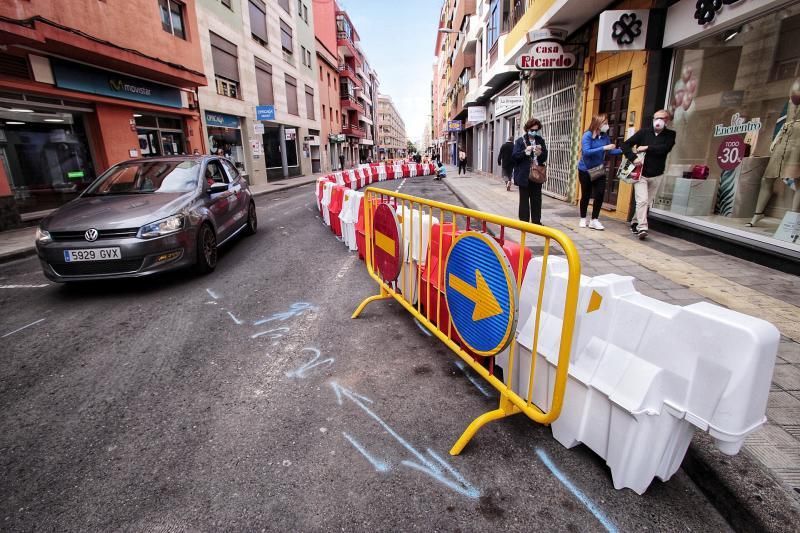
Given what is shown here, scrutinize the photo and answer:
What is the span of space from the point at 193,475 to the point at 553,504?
182cm

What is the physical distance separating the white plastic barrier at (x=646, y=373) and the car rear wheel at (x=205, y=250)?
182 inches

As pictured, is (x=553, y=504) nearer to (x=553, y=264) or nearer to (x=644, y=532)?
(x=644, y=532)

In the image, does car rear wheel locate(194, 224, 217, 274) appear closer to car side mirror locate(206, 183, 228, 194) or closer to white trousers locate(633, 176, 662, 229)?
car side mirror locate(206, 183, 228, 194)

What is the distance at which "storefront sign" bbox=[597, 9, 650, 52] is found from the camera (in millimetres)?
6980

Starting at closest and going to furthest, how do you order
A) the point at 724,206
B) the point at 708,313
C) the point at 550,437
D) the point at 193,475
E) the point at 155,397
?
the point at 708,313, the point at 193,475, the point at 550,437, the point at 155,397, the point at 724,206

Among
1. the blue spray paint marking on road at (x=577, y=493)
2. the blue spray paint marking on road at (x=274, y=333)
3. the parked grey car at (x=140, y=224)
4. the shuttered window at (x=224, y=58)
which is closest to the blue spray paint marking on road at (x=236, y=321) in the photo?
the blue spray paint marking on road at (x=274, y=333)

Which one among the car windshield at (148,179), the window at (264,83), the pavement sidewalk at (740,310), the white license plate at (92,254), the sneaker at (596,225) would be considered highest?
the window at (264,83)

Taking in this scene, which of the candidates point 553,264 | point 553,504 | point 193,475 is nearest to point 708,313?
point 553,264

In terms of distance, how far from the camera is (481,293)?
2369mm

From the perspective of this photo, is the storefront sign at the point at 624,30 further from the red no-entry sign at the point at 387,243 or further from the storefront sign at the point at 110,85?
the storefront sign at the point at 110,85

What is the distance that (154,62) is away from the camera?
40.2 feet

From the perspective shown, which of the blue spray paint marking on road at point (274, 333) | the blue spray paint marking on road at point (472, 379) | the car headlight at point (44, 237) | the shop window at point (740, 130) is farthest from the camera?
the shop window at point (740, 130)

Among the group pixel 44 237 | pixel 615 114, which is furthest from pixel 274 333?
pixel 615 114

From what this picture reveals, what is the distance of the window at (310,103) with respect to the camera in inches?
A: 1291
